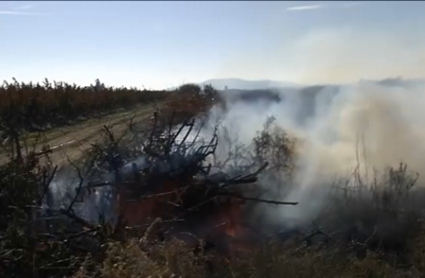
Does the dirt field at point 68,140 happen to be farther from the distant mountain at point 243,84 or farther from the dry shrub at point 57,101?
the distant mountain at point 243,84

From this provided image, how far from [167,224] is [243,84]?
14.4 metres

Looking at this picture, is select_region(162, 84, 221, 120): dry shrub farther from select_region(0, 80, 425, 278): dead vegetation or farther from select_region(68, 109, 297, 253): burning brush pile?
select_region(68, 109, 297, 253): burning brush pile

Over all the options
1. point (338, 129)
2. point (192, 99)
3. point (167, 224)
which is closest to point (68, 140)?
point (167, 224)

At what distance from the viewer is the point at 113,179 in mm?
7754

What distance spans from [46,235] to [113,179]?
4.86 ft

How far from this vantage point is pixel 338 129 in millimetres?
17234

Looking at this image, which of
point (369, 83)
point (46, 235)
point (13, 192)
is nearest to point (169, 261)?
point (46, 235)

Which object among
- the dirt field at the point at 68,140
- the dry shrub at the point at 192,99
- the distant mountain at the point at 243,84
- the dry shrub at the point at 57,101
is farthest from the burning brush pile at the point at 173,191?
the distant mountain at the point at 243,84

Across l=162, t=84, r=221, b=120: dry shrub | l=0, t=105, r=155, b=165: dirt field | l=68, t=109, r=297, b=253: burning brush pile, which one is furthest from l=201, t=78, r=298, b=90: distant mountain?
l=68, t=109, r=297, b=253: burning brush pile

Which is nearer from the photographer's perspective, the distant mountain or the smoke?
the smoke

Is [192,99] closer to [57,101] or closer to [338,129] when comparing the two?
[57,101]

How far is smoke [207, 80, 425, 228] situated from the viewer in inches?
474

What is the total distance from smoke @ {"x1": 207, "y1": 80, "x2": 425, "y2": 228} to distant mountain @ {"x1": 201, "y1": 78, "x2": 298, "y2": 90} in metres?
0.95

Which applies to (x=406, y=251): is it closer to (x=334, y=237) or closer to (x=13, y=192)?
(x=334, y=237)
